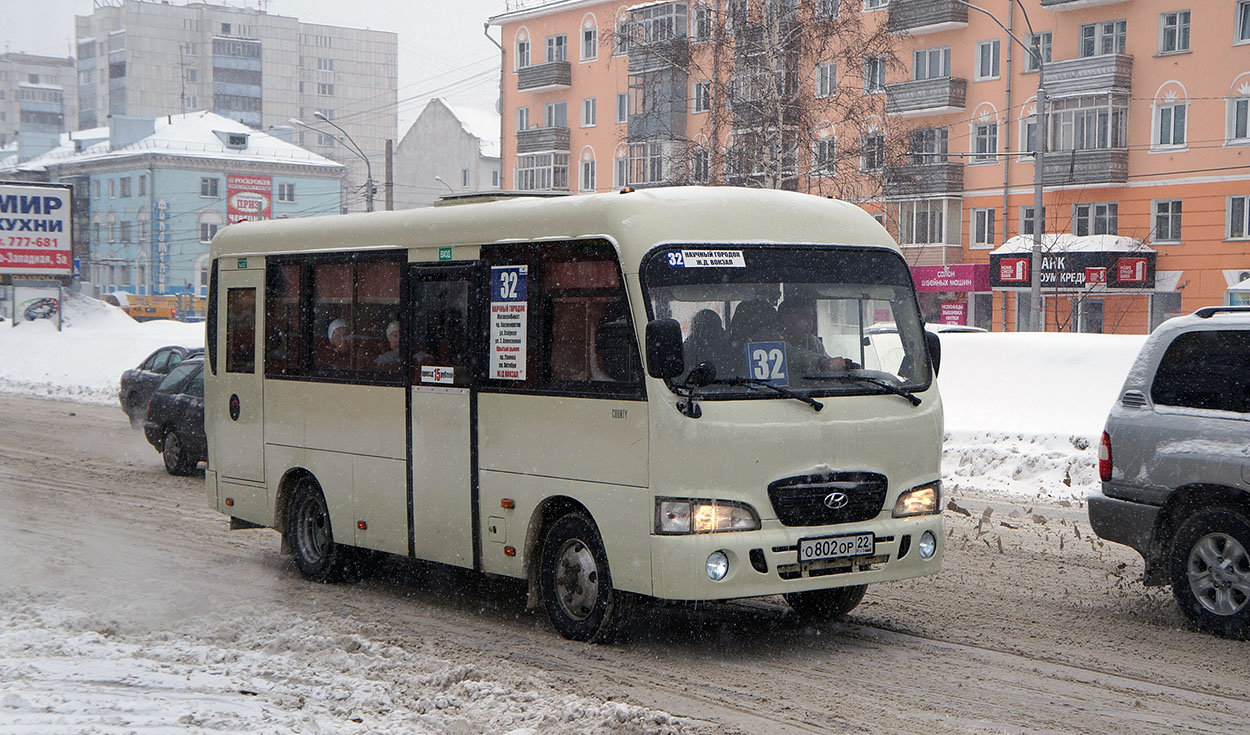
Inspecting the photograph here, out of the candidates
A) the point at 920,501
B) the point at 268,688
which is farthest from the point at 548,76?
the point at 268,688

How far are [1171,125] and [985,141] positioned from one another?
6995 mm

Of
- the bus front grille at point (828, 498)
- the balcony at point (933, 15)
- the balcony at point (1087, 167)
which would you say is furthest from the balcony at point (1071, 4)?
the bus front grille at point (828, 498)

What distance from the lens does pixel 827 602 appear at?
29.2 feet

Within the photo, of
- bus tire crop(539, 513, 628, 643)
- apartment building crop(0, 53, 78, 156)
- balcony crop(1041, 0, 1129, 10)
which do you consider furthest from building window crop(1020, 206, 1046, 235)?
apartment building crop(0, 53, 78, 156)

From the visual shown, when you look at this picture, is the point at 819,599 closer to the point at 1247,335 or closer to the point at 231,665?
the point at 1247,335

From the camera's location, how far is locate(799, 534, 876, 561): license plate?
307 inches

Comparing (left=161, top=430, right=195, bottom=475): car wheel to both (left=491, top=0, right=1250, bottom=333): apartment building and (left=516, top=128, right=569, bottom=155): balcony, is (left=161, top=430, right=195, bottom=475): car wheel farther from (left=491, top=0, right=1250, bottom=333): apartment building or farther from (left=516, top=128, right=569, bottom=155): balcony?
(left=516, top=128, right=569, bottom=155): balcony

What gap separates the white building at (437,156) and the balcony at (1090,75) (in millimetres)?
55125

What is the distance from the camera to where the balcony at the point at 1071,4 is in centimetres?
4694

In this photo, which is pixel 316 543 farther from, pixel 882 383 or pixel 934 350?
pixel 934 350

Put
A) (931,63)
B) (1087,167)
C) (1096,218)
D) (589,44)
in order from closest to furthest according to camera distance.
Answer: (1087,167)
(1096,218)
(931,63)
(589,44)

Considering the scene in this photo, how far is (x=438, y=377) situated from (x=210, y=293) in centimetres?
352

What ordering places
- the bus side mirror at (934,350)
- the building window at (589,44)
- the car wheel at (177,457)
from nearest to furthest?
the bus side mirror at (934,350) < the car wheel at (177,457) < the building window at (589,44)

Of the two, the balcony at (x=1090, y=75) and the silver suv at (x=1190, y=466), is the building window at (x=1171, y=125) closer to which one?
the balcony at (x=1090, y=75)
